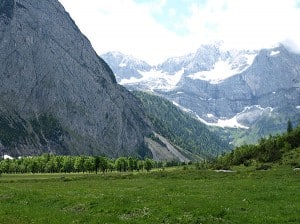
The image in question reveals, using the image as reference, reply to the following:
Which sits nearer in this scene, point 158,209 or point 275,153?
point 158,209

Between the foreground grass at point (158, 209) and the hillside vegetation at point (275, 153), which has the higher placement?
the hillside vegetation at point (275, 153)

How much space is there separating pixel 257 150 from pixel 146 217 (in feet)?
377

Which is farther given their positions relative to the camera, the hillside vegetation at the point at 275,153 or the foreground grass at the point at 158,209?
the hillside vegetation at the point at 275,153

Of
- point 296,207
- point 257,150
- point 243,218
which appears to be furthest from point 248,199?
point 257,150

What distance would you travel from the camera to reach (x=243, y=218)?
3266cm

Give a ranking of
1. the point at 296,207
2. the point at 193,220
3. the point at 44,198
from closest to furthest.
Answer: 1. the point at 193,220
2. the point at 296,207
3. the point at 44,198

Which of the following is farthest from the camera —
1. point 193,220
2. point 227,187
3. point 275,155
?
point 275,155

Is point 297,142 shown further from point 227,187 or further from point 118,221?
point 118,221

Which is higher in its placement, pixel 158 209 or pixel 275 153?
pixel 275 153

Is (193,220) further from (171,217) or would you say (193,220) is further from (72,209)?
(72,209)

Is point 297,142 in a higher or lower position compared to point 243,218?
higher

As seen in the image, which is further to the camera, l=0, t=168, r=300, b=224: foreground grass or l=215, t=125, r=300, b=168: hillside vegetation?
l=215, t=125, r=300, b=168: hillside vegetation

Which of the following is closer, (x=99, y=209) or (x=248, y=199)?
(x=99, y=209)

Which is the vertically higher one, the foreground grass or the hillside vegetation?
the hillside vegetation
